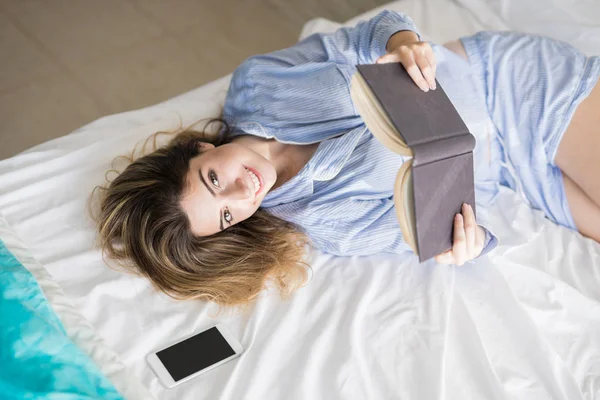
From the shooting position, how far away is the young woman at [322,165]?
1.34 m

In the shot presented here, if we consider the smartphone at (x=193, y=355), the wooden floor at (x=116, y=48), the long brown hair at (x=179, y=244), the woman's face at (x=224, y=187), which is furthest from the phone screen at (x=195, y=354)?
the wooden floor at (x=116, y=48)

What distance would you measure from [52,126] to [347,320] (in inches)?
48.7

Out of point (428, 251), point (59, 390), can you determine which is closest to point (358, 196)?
point (428, 251)

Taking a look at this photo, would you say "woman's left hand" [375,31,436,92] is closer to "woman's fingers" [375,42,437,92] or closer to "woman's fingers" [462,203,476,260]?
"woman's fingers" [375,42,437,92]

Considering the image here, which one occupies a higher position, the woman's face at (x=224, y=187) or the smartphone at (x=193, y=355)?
the woman's face at (x=224, y=187)

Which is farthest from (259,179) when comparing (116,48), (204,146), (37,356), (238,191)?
(116,48)

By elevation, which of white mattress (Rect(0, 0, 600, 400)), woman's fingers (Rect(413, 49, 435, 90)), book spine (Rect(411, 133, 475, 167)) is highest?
woman's fingers (Rect(413, 49, 435, 90))

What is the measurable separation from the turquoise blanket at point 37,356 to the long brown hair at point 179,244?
0.22 metres

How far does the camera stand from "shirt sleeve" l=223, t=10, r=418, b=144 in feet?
4.77

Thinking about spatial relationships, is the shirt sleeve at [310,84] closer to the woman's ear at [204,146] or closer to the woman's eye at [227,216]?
the woman's ear at [204,146]

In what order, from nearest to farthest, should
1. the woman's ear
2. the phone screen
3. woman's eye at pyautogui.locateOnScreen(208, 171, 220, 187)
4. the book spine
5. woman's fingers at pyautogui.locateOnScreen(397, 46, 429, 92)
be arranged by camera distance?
the book spine < woman's fingers at pyautogui.locateOnScreen(397, 46, 429, 92) < the phone screen < woman's eye at pyautogui.locateOnScreen(208, 171, 220, 187) < the woman's ear

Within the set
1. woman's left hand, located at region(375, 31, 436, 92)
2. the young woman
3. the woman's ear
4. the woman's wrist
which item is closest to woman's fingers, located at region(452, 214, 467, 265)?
the young woman

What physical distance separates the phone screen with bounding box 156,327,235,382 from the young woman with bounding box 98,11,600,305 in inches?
4.4

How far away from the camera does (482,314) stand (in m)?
1.33
